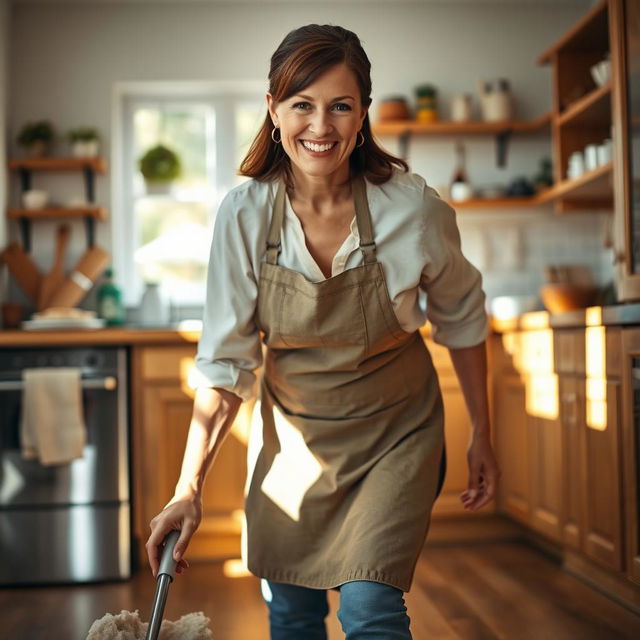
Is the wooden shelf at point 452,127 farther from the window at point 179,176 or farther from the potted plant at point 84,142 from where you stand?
the potted plant at point 84,142

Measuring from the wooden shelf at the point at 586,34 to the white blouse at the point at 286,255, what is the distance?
210 centimetres

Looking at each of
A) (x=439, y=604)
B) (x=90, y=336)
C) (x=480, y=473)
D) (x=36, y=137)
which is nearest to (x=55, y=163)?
(x=36, y=137)

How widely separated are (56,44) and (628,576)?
140 inches

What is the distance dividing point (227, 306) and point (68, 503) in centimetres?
197

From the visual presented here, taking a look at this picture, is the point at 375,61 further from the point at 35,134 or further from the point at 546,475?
the point at 546,475

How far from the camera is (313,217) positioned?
4.72ft

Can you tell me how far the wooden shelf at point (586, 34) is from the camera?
320 centimetres

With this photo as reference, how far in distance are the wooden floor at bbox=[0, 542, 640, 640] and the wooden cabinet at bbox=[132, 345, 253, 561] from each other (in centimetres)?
22

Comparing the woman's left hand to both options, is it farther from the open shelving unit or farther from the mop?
the open shelving unit

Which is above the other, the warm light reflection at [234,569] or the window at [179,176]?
the window at [179,176]

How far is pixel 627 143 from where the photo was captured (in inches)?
95.0

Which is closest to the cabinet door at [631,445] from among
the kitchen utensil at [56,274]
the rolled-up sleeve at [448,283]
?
the rolled-up sleeve at [448,283]

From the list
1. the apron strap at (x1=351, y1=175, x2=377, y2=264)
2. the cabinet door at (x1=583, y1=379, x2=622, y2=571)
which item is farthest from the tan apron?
the cabinet door at (x1=583, y1=379, x2=622, y2=571)

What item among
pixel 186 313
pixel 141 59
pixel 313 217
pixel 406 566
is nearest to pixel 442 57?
pixel 141 59
